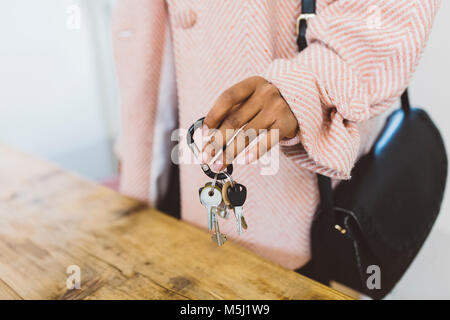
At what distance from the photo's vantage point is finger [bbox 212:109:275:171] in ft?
1.01

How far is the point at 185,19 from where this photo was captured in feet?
1.69

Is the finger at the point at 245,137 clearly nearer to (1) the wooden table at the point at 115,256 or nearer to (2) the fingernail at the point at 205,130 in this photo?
(2) the fingernail at the point at 205,130

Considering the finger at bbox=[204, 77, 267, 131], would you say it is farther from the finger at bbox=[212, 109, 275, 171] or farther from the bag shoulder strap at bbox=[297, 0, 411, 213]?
the bag shoulder strap at bbox=[297, 0, 411, 213]

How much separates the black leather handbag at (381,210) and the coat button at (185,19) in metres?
0.15

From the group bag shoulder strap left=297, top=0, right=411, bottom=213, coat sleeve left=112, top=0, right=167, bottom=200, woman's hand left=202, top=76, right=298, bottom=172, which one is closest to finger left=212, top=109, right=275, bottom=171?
woman's hand left=202, top=76, right=298, bottom=172

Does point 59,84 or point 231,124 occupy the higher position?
point 231,124

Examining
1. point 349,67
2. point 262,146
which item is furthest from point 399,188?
point 262,146

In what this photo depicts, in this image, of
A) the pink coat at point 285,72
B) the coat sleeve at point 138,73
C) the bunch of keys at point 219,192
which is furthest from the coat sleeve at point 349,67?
the coat sleeve at point 138,73

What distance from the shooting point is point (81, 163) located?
1967mm

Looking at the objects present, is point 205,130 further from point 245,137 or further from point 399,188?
point 399,188

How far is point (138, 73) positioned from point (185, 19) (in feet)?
0.42

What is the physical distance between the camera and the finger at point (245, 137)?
1.01 feet

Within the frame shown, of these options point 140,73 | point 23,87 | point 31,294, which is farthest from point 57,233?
point 23,87
